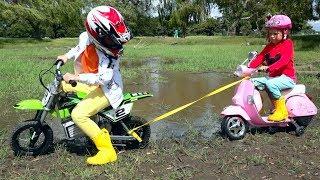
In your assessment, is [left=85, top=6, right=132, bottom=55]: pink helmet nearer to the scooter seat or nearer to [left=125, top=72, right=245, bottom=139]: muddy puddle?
[left=125, top=72, right=245, bottom=139]: muddy puddle

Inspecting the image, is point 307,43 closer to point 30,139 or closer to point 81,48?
point 81,48

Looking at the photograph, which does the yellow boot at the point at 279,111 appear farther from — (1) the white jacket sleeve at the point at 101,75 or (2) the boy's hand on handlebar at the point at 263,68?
(1) the white jacket sleeve at the point at 101,75

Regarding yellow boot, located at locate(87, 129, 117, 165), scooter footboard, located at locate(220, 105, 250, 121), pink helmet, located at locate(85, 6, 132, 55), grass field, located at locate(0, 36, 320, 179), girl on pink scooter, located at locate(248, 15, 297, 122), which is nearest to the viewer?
grass field, located at locate(0, 36, 320, 179)

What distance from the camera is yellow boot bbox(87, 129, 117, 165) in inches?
191

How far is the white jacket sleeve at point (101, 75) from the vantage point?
15.2 ft

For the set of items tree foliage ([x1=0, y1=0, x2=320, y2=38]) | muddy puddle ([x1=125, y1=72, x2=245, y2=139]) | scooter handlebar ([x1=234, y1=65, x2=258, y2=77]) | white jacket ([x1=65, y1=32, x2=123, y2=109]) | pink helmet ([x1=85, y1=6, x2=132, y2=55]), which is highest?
pink helmet ([x1=85, y1=6, x2=132, y2=55])

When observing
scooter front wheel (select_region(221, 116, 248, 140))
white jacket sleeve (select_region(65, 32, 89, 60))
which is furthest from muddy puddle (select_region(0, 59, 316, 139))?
white jacket sleeve (select_region(65, 32, 89, 60))

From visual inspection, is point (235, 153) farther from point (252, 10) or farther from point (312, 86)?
point (252, 10)

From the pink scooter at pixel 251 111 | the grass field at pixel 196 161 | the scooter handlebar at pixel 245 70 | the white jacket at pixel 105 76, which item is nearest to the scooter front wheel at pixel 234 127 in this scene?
the pink scooter at pixel 251 111

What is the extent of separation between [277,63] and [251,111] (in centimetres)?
72

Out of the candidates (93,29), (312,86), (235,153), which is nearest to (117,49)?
(93,29)

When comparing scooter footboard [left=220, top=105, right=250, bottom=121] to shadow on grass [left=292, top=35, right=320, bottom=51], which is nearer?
scooter footboard [left=220, top=105, right=250, bottom=121]

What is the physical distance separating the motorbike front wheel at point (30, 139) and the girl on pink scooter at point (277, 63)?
2.78 meters

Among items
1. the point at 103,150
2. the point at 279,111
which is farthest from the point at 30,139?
the point at 279,111
